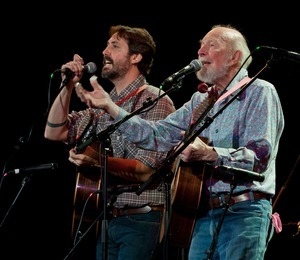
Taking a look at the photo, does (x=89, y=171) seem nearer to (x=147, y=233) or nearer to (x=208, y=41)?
(x=147, y=233)

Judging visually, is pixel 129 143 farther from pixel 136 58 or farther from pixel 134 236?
pixel 136 58

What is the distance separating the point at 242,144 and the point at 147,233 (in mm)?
949

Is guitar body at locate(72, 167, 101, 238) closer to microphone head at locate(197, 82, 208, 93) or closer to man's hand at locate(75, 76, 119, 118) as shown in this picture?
man's hand at locate(75, 76, 119, 118)

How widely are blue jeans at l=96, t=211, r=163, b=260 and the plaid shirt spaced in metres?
0.10

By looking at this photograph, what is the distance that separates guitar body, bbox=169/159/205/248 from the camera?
10.3ft

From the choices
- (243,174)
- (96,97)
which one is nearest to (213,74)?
(96,97)

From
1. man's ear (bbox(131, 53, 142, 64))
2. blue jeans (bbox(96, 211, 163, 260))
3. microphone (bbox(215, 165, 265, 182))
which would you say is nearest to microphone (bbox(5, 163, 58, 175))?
blue jeans (bbox(96, 211, 163, 260))

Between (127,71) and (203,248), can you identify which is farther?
(127,71)

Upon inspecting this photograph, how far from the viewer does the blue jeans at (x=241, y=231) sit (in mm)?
2838

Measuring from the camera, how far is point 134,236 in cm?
353

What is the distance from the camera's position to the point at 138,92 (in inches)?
160

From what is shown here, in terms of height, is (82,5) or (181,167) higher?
(82,5)

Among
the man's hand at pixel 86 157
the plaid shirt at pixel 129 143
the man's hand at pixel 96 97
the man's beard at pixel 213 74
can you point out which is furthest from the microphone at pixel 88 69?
the man's beard at pixel 213 74

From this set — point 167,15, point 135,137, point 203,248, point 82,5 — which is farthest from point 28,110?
point 203,248
